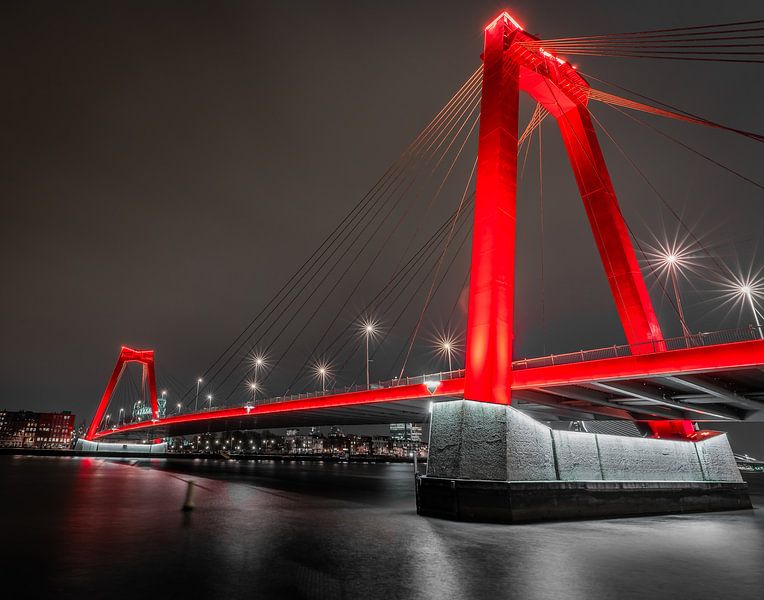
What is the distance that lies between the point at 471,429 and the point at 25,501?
16.8m

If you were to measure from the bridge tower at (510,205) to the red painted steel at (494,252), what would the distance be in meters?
0.03

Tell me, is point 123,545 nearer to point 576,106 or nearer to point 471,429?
point 471,429

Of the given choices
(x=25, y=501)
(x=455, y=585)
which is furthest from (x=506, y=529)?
(x=25, y=501)

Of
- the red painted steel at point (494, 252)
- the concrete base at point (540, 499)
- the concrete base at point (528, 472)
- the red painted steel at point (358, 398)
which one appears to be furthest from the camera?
the red painted steel at point (358, 398)

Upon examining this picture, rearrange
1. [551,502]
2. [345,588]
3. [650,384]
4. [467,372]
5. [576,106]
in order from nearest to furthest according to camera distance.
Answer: [345,588]
[551,502]
[467,372]
[650,384]
[576,106]

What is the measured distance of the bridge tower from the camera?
16094 millimetres

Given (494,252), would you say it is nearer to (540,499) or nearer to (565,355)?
(565,355)

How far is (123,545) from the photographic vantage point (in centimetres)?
959

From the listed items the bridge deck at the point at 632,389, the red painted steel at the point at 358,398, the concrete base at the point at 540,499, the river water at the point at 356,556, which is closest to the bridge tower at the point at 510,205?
the bridge deck at the point at 632,389

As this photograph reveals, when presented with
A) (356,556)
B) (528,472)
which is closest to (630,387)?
(528,472)

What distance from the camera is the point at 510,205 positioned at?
1745 centimetres

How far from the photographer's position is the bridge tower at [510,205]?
16.1 m

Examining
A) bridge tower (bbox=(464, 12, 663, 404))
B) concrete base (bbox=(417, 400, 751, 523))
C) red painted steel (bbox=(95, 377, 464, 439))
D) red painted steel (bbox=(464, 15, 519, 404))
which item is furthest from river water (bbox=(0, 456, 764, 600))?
red painted steel (bbox=(95, 377, 464, 439))

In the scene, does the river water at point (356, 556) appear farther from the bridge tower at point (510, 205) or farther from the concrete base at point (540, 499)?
the bridge tower at point (510, 205)
